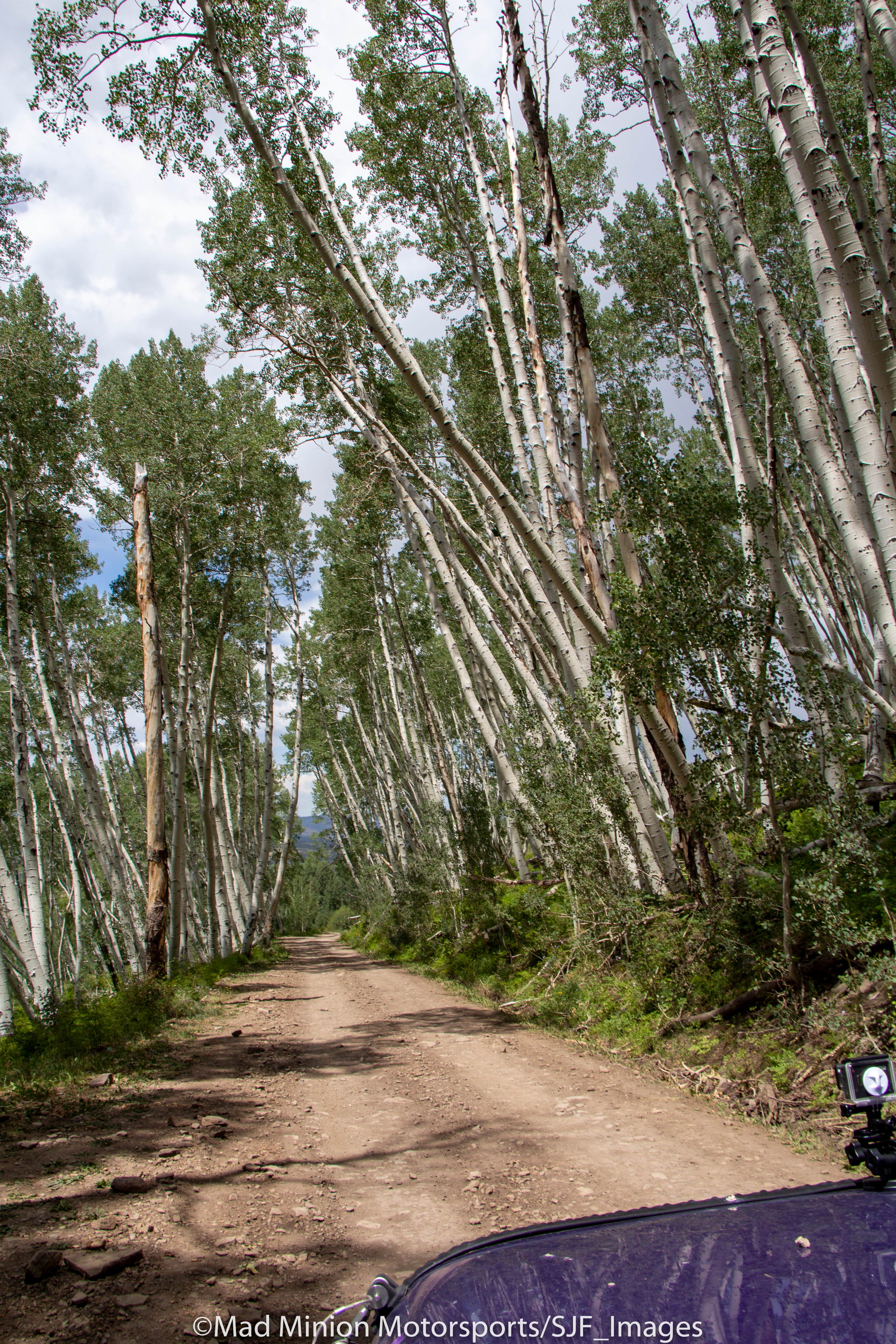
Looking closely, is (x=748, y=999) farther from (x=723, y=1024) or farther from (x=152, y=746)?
(x=152, y=746)

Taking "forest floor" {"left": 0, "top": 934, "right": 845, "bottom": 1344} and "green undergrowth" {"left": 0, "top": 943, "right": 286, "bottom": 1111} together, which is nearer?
"forest floor" {"left": 0, "top": 934, "right": 845, "bottom": 1344}

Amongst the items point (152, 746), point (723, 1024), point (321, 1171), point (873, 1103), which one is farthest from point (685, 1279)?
point (152, 746)

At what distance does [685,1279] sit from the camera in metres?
1.18

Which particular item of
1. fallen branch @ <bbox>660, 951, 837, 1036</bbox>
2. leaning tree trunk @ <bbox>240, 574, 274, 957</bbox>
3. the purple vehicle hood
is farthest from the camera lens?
leaning tree trunk @ <bbox>240, 574, 274, 957</bbox>

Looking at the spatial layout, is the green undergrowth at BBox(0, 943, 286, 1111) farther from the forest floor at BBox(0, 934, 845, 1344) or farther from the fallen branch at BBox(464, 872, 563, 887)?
the fallen branch at BBox(464, 872, 563, 887)

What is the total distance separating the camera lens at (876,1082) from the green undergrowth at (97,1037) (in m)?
5.66

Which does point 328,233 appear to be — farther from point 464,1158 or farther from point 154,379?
point 464,1158

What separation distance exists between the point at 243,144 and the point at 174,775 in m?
8.98

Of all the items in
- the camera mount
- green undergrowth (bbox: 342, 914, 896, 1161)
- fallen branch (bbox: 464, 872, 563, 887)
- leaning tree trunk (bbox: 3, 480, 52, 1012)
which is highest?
leaning tree trunk (bbox: 3, 480, 52, 1012)

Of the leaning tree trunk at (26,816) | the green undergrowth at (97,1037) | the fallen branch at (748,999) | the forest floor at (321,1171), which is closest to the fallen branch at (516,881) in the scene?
the forest floor at (321,1171)

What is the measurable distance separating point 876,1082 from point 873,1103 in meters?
0.05

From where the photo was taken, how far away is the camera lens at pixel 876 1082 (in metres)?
1.39

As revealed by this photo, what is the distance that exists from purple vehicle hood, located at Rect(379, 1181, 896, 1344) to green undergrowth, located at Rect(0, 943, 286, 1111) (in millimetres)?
5131

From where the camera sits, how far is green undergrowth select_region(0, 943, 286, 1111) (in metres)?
5.72
